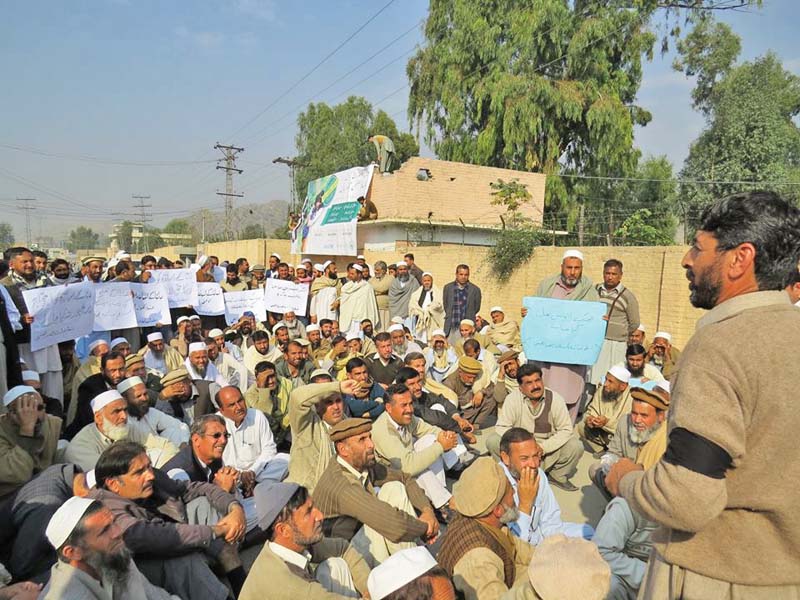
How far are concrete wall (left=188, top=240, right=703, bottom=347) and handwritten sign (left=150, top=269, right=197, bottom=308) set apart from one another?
5.77 metres

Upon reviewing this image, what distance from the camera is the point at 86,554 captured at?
2014mm

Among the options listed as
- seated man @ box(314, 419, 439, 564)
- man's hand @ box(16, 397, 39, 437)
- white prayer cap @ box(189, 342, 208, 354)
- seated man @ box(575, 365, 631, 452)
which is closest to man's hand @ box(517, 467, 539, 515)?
seated man @ box(314, 419, 439, 564)

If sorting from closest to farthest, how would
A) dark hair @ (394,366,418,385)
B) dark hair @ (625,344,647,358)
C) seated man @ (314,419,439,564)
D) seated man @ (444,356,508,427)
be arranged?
seated man @ (314,419,439,564) < dark hair @ (394,366,418,385) < dark hair @ (625,344,647,358) < seated man @ (444,356,508,427)

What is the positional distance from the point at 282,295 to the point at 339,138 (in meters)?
29.1

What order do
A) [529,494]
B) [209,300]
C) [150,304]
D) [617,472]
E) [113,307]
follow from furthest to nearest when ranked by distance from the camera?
[209,300] → [150,304] → [113,307] → [529,494] → [617,472]

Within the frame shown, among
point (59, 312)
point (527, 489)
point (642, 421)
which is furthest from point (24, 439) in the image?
point (642, 421)

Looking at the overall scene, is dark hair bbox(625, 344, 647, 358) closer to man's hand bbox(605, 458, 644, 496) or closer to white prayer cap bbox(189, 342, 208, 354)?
man's hand bbox(605, 458, 644, 496)

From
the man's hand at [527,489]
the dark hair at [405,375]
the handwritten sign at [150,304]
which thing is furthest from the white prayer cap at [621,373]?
the handwritten sign at [150,304]

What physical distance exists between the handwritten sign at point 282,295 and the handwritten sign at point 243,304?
0.67 feet

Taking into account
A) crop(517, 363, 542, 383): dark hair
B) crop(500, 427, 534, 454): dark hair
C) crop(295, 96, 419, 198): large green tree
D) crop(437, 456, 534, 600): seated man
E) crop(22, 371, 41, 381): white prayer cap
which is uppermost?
crop(295, 96, 419, 198): large green tree

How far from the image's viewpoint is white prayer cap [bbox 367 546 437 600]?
181 centimetres

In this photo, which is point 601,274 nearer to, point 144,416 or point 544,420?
point 544,420

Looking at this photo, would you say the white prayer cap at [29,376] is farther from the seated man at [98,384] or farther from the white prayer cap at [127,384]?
the white prayer cap at [127,384]

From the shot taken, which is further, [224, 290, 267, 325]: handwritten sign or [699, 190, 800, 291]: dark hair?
[224, 290, 267, 325]: handwritten sign
